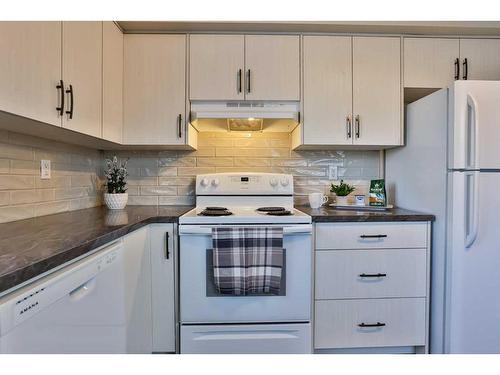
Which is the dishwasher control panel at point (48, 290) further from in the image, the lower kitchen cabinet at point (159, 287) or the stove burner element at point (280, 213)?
the stove burner element at point (280, 213)

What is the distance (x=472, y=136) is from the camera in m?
1.50

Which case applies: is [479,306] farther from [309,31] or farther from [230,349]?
[309,31]

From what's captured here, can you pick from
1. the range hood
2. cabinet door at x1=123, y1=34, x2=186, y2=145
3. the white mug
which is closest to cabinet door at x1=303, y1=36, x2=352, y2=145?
the range hood

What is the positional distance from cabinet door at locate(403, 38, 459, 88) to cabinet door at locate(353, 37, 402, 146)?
76 millimetres

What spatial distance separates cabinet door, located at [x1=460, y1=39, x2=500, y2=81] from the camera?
1990 millimetres

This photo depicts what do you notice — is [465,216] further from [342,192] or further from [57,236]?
[57,236]

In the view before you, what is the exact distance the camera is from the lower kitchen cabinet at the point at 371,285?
1.69 m

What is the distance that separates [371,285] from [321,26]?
1.66 metres

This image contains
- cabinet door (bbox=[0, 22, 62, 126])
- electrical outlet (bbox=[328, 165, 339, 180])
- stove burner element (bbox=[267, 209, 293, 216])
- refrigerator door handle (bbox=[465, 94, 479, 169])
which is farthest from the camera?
electrical outlet (bbox=[328, 165, 339, 180])

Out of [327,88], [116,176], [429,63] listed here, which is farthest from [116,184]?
[429,63]

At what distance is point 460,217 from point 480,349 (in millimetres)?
745

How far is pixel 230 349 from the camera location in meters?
1.64

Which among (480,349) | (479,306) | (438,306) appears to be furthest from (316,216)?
(480,349)

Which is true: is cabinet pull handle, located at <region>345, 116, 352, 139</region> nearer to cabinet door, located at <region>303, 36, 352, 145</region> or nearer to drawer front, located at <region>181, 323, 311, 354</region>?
cabinet door, located at <region>303, 36, 352, 145</region>
